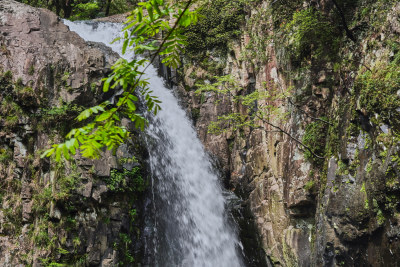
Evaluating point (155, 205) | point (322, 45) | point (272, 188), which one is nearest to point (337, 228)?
point (272, 188)

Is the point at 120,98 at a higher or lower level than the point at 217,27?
lower

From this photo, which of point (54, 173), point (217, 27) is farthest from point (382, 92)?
point (217, 27)

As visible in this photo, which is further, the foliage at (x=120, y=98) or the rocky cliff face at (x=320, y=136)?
the rocky cliff face at (x=320, y=136)

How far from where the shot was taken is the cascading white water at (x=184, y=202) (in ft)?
22.2

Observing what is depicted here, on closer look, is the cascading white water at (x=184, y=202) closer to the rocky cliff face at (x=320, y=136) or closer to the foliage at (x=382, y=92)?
the rocky cliff face at (x=320, y=136)

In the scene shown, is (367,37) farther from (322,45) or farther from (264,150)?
(264,150)

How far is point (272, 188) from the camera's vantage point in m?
6.77

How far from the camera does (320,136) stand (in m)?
5.60

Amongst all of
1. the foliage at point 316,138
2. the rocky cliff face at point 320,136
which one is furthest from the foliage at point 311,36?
the foliage at point 316,138

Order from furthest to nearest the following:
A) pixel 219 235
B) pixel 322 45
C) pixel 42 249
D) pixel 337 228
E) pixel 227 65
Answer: pixel 227 65
pixel 219 235
pixel 322 45
pixel 42 249
pixel 337 228

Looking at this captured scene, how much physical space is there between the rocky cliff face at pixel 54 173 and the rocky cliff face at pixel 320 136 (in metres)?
3.04

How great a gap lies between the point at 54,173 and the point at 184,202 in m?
3.25

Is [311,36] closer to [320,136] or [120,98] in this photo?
[320,136]

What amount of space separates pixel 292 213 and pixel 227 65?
5.25 meters
